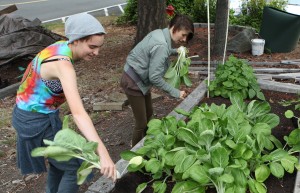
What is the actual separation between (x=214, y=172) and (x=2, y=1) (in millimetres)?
17232

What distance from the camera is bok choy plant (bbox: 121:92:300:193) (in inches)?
87.7

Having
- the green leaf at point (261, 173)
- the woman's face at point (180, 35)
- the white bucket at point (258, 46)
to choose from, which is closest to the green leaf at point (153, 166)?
the green leaf at point (261, 173)

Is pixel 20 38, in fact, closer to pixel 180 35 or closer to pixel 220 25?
pixel 220 25

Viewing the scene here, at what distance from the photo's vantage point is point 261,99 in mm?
3842

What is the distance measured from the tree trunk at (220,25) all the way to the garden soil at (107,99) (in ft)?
0.98

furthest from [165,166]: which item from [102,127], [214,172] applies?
[102,127]

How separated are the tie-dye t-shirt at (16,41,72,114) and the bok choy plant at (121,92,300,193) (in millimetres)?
596

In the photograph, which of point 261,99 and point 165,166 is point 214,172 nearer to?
point 165,166

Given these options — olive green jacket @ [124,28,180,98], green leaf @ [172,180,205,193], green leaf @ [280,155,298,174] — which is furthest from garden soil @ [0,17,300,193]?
olive green jacket @ [124,28,180,98]

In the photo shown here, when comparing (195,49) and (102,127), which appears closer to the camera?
(102,127)

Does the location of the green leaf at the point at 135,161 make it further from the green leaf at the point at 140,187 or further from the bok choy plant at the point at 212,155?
the green leaf at the point at 140,187

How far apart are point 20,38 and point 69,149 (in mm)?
5321

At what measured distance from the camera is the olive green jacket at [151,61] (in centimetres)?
301

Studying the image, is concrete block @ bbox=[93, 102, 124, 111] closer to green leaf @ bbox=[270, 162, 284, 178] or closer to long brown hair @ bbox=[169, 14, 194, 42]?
long brown hair @ bbox=[169, 14, 194, 42]
